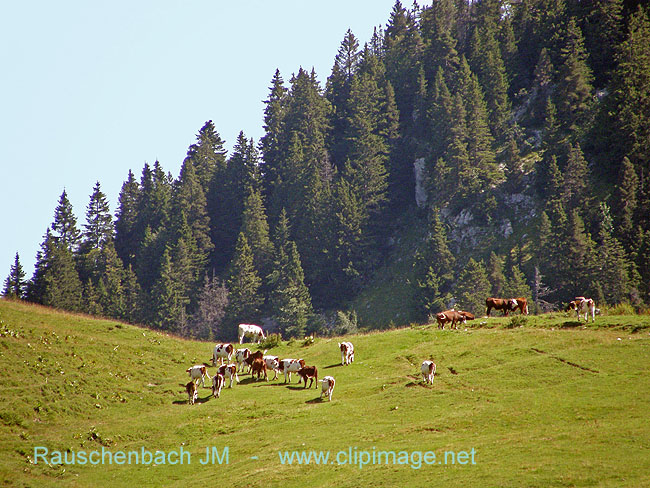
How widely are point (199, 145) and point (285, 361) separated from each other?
462 feet

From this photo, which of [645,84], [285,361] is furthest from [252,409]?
[645,84]

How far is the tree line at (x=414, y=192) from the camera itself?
340ft

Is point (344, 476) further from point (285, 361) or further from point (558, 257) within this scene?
point (558, 257)

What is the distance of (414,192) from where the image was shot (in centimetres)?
15712

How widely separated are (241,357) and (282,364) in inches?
127

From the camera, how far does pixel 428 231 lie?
14200 centimetres

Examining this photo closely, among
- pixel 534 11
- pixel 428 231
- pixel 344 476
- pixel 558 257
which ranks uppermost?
pixel 534 11

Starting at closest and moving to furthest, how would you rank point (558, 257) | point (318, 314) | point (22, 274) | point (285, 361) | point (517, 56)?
point (285, 361) → point (558, 257) → point (22, 274) → point (318, 314) → point (517, 56)

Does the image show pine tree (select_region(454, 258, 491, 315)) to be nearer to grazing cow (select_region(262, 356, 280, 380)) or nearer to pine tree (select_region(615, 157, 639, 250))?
pine tree (select_region(615, 157, 639, 250))

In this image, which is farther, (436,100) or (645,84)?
(436,100)

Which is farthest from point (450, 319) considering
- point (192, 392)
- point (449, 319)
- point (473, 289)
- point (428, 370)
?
point (473, 289)

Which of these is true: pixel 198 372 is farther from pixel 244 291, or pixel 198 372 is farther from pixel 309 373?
pixel 244 291

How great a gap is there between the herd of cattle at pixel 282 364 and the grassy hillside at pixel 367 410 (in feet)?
2.82

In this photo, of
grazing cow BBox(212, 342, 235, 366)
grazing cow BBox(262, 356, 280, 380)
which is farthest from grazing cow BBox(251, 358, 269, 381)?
grazing cow BBox(212, 342, 235, 366)
